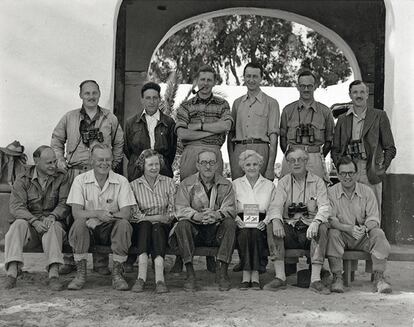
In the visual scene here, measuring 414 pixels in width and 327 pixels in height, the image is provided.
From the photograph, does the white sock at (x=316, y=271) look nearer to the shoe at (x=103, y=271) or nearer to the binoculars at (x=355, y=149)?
the binoculars at (x=355, y=149)

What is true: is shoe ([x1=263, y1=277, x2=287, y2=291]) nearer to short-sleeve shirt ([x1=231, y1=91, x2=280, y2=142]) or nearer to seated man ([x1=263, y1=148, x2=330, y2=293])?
seated man ([x1=263, y1=148, x2=330, y2=293])

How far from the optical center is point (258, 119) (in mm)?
5969

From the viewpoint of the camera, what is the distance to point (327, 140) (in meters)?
6.11

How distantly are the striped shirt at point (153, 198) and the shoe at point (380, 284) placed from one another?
1.74 metres

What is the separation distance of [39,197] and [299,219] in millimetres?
2157

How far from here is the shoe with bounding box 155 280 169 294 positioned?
491 cm

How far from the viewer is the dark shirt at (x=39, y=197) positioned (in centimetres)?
525

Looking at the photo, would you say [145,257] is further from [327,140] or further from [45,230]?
[327,140]

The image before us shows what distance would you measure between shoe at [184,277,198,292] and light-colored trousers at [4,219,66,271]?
1007mm

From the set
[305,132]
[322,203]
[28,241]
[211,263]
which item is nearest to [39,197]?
[28,241]

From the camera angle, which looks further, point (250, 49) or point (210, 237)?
point (250, 49)

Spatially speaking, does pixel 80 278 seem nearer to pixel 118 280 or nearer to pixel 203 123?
pixel 118 280

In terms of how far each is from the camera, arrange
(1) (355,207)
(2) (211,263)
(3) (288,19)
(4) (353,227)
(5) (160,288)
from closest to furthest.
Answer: (5) (160,288), (4) (353,227), (1) (355,207), (2) (211,263), (3) (288,19)

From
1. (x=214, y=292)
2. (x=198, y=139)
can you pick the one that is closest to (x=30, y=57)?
(x=198, y=139)
